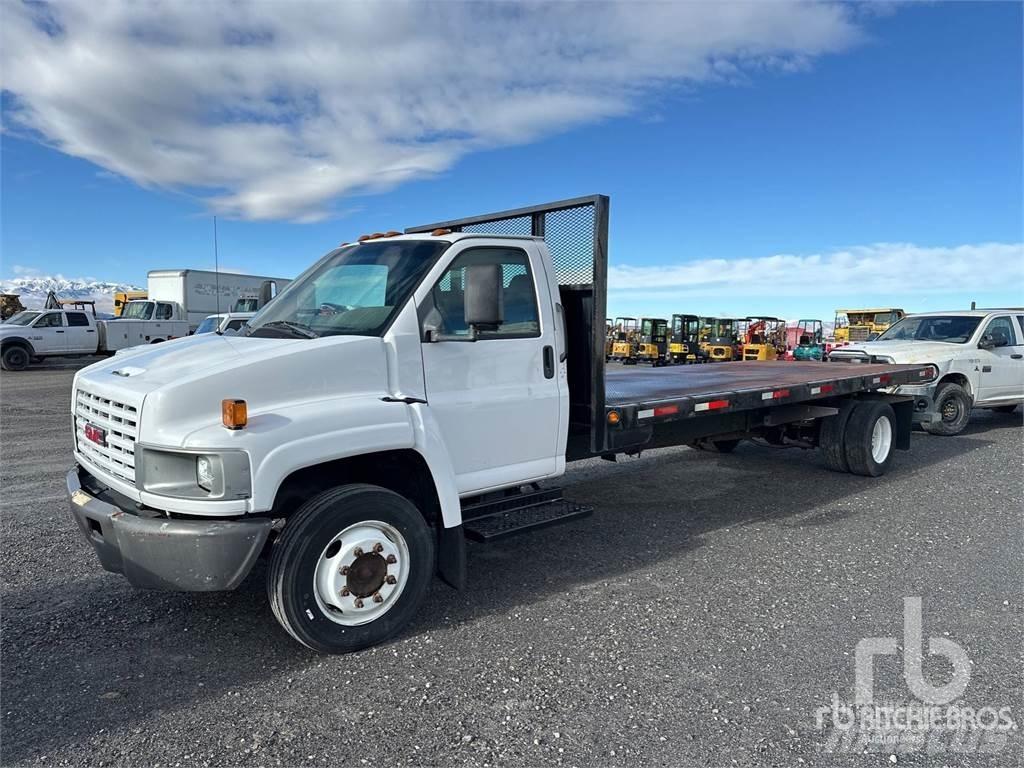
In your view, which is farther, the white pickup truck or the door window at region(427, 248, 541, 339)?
the white pickup truck

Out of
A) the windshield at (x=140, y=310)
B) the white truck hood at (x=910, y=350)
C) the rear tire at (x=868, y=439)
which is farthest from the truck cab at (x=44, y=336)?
the rear tire at (x=868, y=439)

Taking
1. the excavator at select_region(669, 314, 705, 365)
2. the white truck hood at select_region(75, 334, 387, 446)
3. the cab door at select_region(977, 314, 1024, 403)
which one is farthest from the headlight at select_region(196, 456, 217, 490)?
the excavator at select_region(669, 314, 705, 365)

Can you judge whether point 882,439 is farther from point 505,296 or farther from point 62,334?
point 62,334

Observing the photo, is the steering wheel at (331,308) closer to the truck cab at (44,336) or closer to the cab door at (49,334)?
the truck cab at (44,336)

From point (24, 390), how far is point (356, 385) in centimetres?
1598

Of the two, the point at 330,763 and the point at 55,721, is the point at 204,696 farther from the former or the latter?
the point at 330,763

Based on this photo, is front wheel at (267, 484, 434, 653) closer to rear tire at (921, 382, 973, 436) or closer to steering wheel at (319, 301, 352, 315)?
steering wheel at (319, 301, 352, 315)

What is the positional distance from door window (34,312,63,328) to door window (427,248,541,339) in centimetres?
2259

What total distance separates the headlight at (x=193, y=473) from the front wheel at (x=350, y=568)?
385mm

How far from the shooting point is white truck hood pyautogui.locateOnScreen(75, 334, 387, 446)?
11.0 feet

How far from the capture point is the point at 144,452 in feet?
11.1

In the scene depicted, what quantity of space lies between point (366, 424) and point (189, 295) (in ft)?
85.6

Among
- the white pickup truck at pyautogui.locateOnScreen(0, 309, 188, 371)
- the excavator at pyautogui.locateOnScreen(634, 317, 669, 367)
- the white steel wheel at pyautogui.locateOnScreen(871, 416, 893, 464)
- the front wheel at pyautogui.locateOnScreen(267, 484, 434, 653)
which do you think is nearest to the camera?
the front wheel at pyautogui.locateOnScreen(267, 484, 434, 653)

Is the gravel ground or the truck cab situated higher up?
the truck cab
